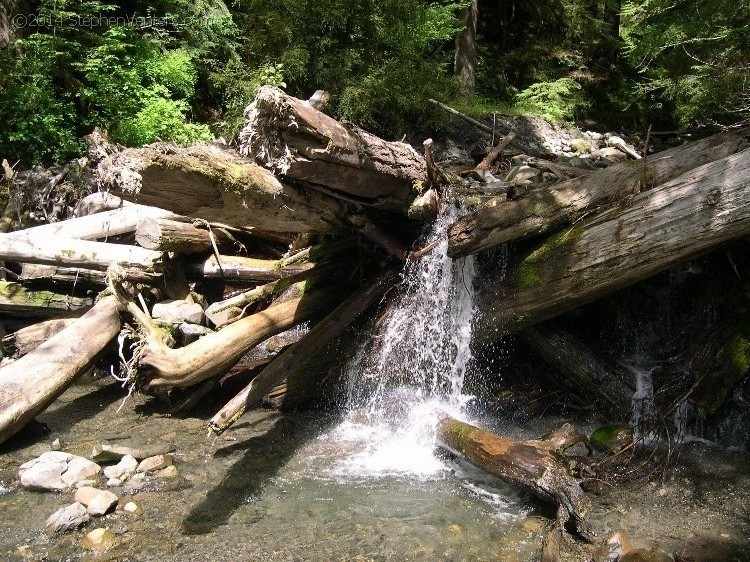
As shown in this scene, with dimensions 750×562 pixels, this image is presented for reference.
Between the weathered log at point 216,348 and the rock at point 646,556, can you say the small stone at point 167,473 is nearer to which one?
the weathered log at point 216,348

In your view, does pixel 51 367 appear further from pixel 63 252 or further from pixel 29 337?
pixel 63 252

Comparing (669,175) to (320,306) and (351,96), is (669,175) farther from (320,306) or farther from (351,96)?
(351,96)

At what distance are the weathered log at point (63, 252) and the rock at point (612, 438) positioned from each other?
532 centimetres

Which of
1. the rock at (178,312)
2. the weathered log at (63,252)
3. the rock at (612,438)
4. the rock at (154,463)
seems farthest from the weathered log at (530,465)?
the weathered log at (63,252)

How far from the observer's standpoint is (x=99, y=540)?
4016 millimetres

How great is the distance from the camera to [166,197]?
389 cm

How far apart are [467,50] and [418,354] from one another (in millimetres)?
11289

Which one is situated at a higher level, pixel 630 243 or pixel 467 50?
pixel 467 50

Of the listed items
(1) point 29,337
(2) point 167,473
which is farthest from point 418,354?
(1) point 29,337

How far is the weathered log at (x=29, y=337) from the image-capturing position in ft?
23.5

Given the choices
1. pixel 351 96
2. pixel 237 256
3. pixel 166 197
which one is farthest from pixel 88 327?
pixel 351 96

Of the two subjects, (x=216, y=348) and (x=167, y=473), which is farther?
(x=216, y=348)

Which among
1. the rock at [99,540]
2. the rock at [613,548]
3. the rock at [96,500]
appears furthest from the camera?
the rock at [96,500]

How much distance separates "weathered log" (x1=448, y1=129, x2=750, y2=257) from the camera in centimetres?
526
